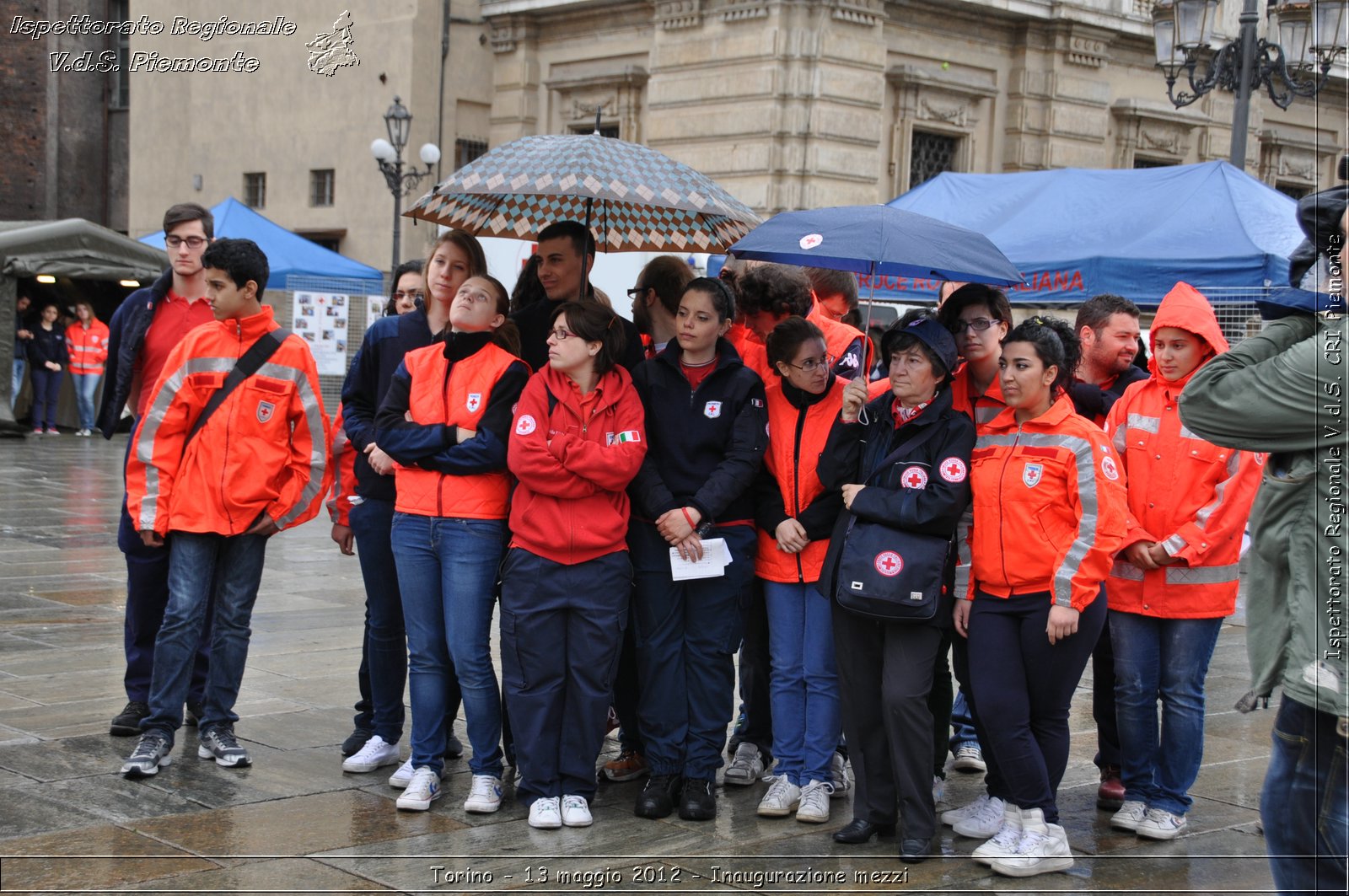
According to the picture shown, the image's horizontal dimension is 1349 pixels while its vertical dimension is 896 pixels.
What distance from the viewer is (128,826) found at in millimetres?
4988

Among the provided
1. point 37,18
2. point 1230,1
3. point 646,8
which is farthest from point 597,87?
point 37,18

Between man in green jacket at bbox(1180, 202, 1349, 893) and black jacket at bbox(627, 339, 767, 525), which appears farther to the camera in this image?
black jacket at bbox(627, 339, 767, 525)

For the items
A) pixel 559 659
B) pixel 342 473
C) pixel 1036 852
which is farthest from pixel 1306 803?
pixel 342 473

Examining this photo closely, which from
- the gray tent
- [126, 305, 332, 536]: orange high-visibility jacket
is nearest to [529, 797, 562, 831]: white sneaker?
[126, 305, 332, 536]: orange high-visibility jacket

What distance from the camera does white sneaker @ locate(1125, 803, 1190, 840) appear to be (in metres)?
5.36

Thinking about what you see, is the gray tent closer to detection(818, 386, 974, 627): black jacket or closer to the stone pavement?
the stone pavement

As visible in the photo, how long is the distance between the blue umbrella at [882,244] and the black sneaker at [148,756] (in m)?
2.92

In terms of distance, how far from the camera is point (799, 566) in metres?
5.56

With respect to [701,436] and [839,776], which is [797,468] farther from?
[839,776]

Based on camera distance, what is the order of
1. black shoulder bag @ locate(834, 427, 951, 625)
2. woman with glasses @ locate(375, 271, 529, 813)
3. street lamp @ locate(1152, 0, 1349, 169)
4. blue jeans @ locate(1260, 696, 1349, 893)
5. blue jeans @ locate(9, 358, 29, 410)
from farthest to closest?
blue jeans @ locate(9, 358, 29, 410) → street lamp @ locate(1152, 0, 1349, 169) → woman with glasses @ locate(375, 271, 529, 813) → black shoulder bag @ locate(834, 427, 951, 625) → blue jeans @ locate(1260, 696, 1349, 893)

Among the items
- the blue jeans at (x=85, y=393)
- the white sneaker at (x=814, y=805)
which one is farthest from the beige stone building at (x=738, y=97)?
the white sneaker at (x=814, y=805)

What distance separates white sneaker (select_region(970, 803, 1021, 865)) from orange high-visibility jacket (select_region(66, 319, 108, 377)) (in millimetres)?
20844

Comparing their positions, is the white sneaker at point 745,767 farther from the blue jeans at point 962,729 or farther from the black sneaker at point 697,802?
the blue jeans at point 962,729

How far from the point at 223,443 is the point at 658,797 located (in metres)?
2.23
